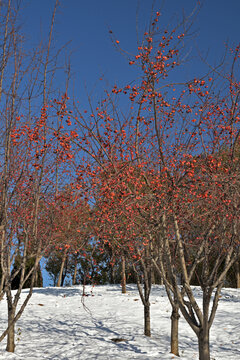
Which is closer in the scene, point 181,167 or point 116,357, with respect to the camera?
point 181,167

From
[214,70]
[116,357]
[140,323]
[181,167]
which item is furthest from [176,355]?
[214,70]

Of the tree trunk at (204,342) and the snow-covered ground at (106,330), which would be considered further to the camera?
the snow-covered ground at (106,330)

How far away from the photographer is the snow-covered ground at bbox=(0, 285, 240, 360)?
8461 millimetres

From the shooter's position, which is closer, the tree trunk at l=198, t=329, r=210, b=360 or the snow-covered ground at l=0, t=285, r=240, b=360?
the tree trunk at l=198, t=329, r=210, b=360

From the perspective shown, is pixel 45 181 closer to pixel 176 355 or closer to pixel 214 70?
pixel 214 70

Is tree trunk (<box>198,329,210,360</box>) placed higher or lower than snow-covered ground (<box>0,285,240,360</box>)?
higher

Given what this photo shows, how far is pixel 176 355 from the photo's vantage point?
326 inches

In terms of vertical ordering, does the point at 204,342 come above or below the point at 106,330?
above

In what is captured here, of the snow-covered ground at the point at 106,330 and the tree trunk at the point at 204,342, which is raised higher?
the tree trunk at the point at 204,342

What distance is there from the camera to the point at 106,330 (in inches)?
417

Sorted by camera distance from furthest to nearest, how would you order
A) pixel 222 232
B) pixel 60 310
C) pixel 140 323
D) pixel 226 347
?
pixel 60 310 < pixel 140 323 < pixel 226 347 < pixel 222 232

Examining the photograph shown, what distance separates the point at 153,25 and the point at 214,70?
1.59m

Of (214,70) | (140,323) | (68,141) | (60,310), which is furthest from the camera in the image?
(60,310)

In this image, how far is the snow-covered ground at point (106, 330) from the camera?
846 cm
